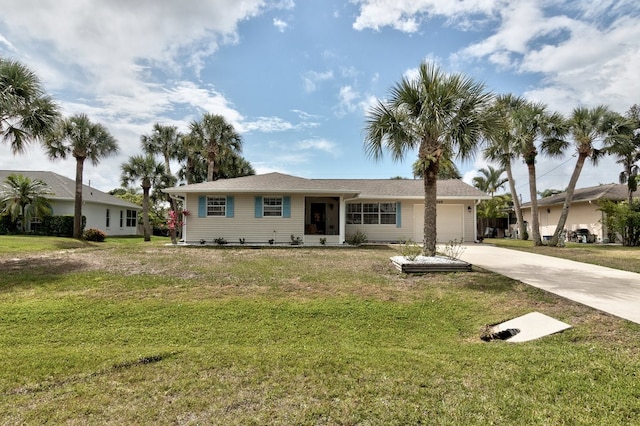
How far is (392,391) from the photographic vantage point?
113 inches

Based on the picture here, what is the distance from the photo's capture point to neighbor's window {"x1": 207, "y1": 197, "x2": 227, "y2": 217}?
15.7 m

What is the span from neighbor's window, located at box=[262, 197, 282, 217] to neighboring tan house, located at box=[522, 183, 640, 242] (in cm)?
1768

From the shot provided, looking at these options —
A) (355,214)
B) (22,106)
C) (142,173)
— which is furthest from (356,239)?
(142,173)

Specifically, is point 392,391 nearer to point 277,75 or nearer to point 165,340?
point 165,340

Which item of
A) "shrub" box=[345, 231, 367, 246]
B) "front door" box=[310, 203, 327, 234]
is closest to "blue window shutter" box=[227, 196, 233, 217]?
"front door" box=[310, 203, 327, 234]

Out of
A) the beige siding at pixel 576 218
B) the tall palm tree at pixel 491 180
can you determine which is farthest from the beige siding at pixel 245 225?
the tall palm tree at pixel 491 180

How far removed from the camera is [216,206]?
15.7 m

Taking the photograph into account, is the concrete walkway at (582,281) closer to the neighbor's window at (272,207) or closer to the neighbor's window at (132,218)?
the neighbor's window at (272,207)

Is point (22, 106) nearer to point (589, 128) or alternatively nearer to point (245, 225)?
point (245, 225)

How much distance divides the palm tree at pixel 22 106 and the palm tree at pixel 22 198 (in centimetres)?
996

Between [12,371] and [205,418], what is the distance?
97.3 inches

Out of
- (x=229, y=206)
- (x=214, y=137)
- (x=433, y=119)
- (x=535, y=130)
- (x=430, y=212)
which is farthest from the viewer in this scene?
(x=214, y=137)

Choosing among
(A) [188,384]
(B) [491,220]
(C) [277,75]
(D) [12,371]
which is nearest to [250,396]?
(A) [188,384]

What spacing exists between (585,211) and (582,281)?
18234mm
